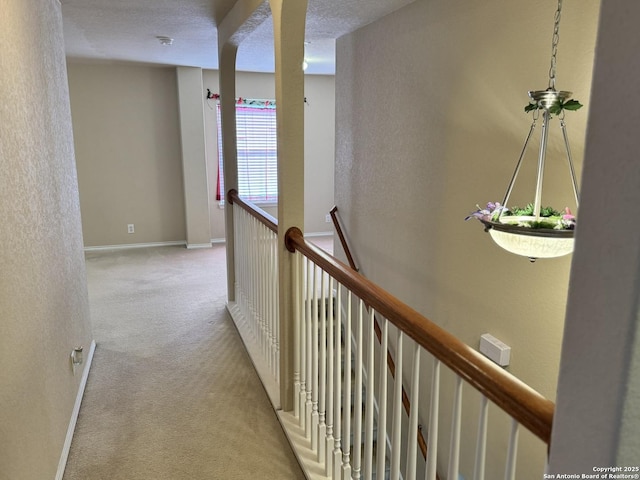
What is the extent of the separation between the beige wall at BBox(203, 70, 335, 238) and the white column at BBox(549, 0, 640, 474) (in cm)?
616

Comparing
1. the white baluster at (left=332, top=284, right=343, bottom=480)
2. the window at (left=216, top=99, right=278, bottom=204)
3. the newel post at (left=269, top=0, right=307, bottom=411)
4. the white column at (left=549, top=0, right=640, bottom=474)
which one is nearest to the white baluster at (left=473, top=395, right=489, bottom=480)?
the white column at (left=549, top=0, right=640, bottom=474)

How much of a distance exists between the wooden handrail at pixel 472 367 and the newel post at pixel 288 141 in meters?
0.75

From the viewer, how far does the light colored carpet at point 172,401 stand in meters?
2.13

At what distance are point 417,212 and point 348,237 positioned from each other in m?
1.17

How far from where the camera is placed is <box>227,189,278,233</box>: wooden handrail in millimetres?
2629

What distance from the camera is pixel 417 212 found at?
330cm

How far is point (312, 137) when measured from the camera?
6812 millimetres

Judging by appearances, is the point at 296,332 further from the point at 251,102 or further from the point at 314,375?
the point at 251,102

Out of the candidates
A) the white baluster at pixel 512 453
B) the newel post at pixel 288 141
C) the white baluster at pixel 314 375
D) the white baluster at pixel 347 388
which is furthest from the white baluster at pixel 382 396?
the newel post at pixel 288 141

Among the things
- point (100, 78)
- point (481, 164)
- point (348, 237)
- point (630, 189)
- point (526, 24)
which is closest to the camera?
point (630, 189)

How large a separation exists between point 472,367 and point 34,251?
5.75 ft

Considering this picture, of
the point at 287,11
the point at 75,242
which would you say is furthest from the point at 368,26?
the point at 75,242

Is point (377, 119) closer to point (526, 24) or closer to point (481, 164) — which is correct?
point (481, 164)

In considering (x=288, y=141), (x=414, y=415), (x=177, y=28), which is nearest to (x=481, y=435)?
(x=414, y=415)
